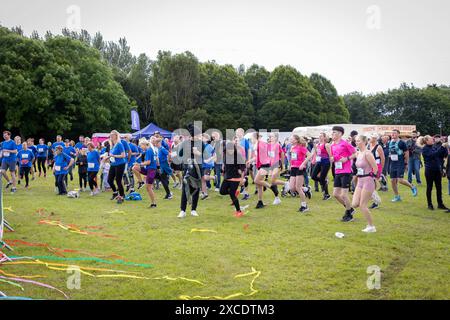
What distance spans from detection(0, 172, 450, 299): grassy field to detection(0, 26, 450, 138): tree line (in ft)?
116

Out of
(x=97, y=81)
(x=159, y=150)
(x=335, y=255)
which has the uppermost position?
(x=97, y=81)


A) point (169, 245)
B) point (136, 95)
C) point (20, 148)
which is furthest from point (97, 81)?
point (169, 245)

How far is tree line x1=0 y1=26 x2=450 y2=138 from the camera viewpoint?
140 ft

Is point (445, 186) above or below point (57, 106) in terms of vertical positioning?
below

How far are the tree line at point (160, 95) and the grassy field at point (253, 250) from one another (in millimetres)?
35303

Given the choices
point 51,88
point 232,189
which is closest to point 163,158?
point 232,189

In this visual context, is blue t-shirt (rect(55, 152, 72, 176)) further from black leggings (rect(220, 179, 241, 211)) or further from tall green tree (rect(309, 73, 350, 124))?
tall green tree (rect(309, 73, 350, 124))

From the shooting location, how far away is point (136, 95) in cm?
6888

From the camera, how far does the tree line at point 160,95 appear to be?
42812 millimetres

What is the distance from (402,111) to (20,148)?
78327 millimetres

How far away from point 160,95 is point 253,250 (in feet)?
177

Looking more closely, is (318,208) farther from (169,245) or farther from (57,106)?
(57,106)

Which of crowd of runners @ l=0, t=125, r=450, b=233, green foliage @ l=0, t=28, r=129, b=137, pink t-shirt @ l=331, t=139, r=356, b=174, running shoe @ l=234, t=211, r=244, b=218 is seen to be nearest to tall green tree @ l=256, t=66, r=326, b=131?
green foliage @ l=0, t=28, r=129, b=137

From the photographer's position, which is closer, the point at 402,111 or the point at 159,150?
the point at 159,150
